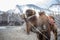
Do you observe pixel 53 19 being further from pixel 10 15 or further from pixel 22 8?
pixel 10 15

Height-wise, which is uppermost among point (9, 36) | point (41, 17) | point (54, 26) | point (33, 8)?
point (33, 8)

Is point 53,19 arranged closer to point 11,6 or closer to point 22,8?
point 22,8

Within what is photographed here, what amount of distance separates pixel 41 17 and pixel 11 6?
386 mm

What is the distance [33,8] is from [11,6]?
0.88 ft

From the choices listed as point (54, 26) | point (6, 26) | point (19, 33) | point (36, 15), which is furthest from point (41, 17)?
point (6, 26)

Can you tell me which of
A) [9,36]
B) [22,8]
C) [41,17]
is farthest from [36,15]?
[9,36]

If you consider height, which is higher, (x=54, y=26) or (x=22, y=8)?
(x=22, y=8)

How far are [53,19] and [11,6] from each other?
0.53 metres

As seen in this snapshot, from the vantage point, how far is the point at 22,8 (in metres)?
1.51

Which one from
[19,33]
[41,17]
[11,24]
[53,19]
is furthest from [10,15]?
[53,19]

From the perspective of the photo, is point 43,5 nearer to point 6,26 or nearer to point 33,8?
point 33,8

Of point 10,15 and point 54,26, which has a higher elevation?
point 10,15

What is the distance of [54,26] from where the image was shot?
4.99ft

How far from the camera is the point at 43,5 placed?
153 cm
